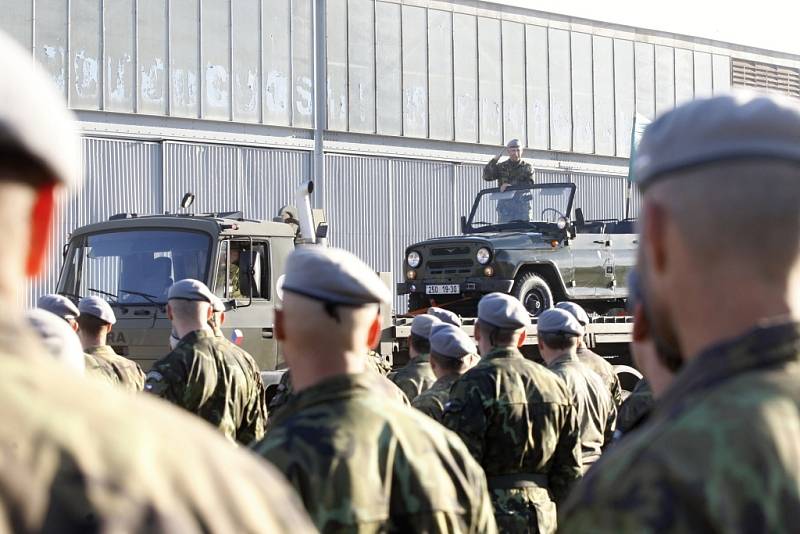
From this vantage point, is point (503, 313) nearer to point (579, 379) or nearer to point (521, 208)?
point (579, 379)

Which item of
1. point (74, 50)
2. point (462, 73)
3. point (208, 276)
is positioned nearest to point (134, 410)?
point (208, 276)

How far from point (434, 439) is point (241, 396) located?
408 cm

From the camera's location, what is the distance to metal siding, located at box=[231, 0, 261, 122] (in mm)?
27656

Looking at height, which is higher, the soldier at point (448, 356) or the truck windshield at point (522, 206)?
the truck windshield at point (522, 206)

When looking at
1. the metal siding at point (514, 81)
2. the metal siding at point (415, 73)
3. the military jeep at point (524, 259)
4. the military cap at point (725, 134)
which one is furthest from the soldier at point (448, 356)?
the metal siding at point (514, 81)

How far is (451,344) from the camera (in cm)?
745

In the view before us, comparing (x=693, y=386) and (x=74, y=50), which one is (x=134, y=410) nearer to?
(x=693, y=386)

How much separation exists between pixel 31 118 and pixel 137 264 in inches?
414

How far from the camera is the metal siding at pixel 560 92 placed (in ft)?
109

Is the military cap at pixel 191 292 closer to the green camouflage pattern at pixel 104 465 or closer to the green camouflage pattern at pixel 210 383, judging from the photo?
the green camouflage pattern at pixel 210 383

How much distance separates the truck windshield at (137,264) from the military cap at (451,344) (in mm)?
3977

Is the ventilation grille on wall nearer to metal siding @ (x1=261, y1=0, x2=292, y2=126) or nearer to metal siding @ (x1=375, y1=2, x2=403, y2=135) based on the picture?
metal siding @ (x1=375, y1=2, x2=403, y2=135)

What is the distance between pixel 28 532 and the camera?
1081 millimetres

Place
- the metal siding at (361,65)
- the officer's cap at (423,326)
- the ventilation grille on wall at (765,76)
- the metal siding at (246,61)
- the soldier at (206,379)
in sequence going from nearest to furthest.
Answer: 1. the soldier at (206,379)
2. the officer's cap at (423,326)
3. the metal siding at (246,61)
4. the metal siding at (361,65)
5. the ventilation grille on wall at (765,76)
